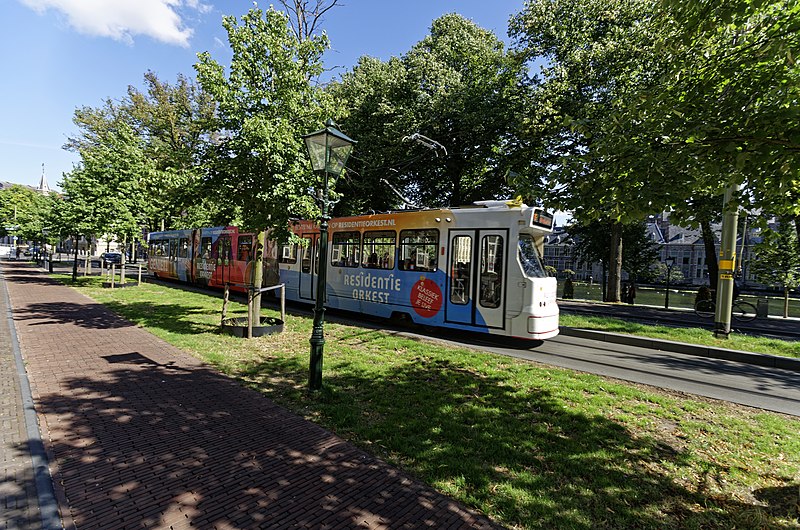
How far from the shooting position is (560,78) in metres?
16.8

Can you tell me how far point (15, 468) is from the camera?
357cm

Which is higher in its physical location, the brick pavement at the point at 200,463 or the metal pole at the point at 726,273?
the metal pole at the point at 726,273

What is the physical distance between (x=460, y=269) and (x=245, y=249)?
36.9 feet

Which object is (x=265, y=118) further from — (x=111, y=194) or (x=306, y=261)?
(x=111, y=194)

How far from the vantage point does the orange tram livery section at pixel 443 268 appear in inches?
358

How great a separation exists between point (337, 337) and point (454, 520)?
6.76 metres

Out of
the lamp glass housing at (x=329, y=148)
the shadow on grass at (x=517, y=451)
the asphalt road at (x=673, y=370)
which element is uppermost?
the lamp glass housing at (x=329, y=148)

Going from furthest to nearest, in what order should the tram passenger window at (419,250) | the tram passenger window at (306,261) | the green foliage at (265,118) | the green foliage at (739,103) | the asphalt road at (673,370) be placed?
the tram passenger window at (306,261), the tram passenger window at (419,250), the green foliage at (265,118), the asphalt road at (673,370), the green foliage at (739,103)

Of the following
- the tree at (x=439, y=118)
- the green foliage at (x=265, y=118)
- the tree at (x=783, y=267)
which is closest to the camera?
the green foliage at (x=265, y=118)

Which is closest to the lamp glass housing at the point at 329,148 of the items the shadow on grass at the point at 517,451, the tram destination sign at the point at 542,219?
the shadow on grass at the point at 517,451

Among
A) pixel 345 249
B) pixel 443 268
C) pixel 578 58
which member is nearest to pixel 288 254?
pixel 345 249

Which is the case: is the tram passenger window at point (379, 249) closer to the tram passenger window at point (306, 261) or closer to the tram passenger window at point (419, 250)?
the tram passenger window at point (419, 250)

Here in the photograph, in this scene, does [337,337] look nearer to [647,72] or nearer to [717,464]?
[717,464]

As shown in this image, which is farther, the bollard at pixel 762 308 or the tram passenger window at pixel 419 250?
the bollard at pixel 762 308
